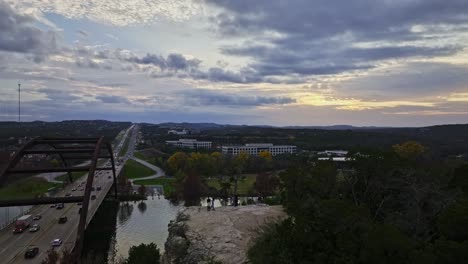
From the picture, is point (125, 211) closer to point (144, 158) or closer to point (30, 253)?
point (30, 253)

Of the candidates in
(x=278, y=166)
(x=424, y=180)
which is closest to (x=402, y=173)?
(x=424, y=180)

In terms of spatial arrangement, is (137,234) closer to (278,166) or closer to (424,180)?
(424,180)

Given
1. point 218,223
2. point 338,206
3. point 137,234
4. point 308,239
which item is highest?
point 338,206

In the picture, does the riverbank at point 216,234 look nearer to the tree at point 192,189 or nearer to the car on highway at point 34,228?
the car on highway at point 34,228

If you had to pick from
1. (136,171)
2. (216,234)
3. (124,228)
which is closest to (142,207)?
(124,228)

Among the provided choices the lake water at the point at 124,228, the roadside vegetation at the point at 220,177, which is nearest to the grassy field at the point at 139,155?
the roadside vegetation at the point at 220,177

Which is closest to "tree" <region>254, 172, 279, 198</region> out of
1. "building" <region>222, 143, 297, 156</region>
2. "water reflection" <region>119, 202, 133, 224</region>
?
"water reflection" <region>119, 202, 133, 224</region>
